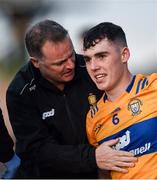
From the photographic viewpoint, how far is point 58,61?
3.40 meters

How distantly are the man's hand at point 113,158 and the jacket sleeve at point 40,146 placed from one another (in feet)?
0.23

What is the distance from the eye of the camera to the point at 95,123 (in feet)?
10.9

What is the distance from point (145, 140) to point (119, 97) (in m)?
0.33

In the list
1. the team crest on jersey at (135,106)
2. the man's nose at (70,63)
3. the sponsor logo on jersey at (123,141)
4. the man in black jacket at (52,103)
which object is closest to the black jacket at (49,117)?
the man in black jacket at (52,103)

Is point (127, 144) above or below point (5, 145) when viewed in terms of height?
above

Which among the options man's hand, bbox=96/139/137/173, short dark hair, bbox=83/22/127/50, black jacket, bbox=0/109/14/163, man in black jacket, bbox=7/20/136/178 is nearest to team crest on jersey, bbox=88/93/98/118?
man in black jacket, bbox=7/20/136/178

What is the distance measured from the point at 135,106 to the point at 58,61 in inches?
24.5

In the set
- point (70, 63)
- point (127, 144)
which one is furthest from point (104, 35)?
point (127, 144)

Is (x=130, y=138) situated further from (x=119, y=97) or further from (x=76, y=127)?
(x=76, y=127)

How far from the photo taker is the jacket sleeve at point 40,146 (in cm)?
332

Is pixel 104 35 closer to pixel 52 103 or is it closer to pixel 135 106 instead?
pixel 135 106

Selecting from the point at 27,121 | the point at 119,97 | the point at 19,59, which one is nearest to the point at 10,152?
the point at 27,121

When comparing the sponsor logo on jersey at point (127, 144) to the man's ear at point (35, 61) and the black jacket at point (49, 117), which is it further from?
the man's ear at point (35, 61)

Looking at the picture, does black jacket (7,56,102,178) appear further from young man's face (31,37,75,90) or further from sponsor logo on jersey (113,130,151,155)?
sponsor logo on jersey (113,130,151,155)
